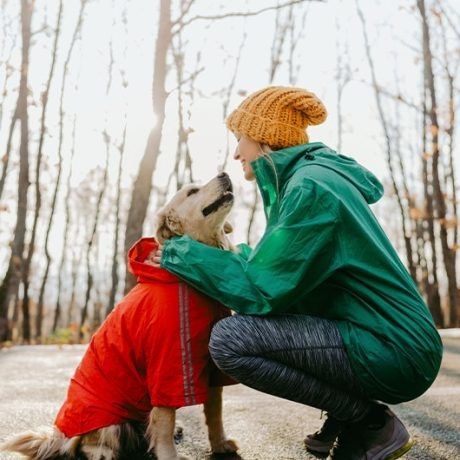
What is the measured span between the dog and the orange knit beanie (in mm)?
846

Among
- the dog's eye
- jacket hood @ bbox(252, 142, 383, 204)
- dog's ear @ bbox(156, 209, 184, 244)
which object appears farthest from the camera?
the dog's eye

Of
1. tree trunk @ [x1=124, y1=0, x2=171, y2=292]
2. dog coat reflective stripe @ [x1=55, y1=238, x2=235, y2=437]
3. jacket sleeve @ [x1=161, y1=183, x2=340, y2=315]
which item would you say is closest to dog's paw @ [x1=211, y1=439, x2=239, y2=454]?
dog coat reflective stripe @ [x1=55, y1=238, x2=235, y2=437]

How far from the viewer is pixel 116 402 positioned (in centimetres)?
266

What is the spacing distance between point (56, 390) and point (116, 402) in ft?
7.74

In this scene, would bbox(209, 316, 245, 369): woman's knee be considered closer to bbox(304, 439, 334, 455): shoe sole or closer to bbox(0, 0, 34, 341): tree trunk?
bbox(304, 439, 334, 455): shoe sole

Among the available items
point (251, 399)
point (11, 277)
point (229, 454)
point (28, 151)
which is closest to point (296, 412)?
point (251, 399)

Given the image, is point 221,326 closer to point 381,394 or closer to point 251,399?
point 381,394

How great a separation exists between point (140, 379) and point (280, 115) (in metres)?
1.48

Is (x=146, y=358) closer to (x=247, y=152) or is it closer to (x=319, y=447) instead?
(x=319, y=447)

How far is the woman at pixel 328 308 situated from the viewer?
216 centimetres

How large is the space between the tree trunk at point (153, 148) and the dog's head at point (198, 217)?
6100 millimetres

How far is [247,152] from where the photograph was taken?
2803 millimetres

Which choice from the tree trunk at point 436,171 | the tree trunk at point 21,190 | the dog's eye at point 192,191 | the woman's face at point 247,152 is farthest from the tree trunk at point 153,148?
the tree trunk at point 436,171

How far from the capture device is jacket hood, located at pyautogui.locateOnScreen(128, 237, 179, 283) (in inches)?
103
